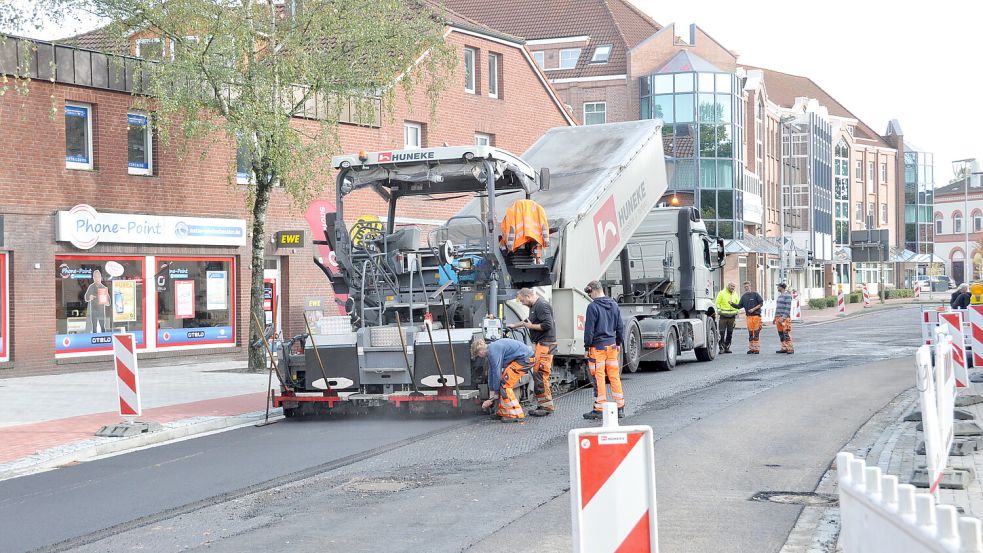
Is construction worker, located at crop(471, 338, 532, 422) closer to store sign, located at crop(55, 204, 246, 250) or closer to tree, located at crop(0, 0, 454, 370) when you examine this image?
tree, located at crop(0, 0, 454, 370)

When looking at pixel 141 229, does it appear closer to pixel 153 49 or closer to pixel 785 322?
pixel 153 49

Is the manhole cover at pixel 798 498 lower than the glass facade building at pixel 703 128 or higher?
lower

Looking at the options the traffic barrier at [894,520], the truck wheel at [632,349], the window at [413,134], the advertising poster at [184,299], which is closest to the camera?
the traffic barrier at [894,520]

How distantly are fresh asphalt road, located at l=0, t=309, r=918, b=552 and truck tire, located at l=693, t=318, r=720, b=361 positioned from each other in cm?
720

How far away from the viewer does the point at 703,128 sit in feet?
182

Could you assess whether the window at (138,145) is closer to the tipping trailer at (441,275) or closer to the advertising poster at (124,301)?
the advertising poster at (124,301)

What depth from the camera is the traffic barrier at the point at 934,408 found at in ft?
23.9

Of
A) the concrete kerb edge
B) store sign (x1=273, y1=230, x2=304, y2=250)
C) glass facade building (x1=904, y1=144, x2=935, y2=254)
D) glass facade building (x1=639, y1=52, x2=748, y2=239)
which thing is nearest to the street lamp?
glass facade building (x1=904, y1=144, x2=935, y2=254)

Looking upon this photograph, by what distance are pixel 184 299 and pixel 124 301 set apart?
5.23ft

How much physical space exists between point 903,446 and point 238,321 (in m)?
17.4

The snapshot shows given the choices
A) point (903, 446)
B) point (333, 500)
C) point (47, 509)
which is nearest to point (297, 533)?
point (333, 500)

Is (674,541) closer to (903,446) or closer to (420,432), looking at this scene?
(903,446)

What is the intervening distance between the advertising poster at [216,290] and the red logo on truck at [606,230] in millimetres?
10517

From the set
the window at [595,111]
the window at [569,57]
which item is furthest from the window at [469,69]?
the window at [569,57]
